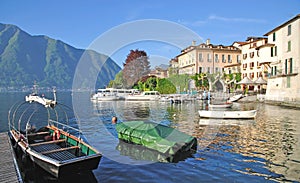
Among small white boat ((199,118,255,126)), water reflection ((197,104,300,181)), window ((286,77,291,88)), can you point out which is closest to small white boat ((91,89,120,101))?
window ((286,77,291,88))

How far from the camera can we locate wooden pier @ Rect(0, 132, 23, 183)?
9453 mm

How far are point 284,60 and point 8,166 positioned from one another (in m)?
49.2

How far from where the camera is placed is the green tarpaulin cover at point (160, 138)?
14008mm

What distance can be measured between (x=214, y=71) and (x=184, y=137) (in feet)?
201

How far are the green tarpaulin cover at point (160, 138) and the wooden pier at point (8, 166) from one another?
24.7ft

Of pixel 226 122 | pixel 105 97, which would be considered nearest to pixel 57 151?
pixel 226 122

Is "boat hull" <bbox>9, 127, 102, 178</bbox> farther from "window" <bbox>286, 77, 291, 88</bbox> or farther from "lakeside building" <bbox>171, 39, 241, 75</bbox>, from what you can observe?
"lakeside building" <bbox>171, 39, 241, 75</bbox>

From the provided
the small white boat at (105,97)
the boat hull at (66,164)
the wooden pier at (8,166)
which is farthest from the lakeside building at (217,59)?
the boat hull at (66,164)

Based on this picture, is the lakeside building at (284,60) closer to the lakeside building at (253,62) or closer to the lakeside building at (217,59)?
the lakeside building at (253,62)

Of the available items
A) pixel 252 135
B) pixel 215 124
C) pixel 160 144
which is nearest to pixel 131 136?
pixel 160 144

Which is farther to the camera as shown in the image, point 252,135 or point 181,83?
point 181,83

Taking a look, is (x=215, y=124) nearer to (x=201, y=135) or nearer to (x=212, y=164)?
(x=201, y=135)

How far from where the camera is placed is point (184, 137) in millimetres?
14773

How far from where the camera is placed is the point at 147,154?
14.8 meters
